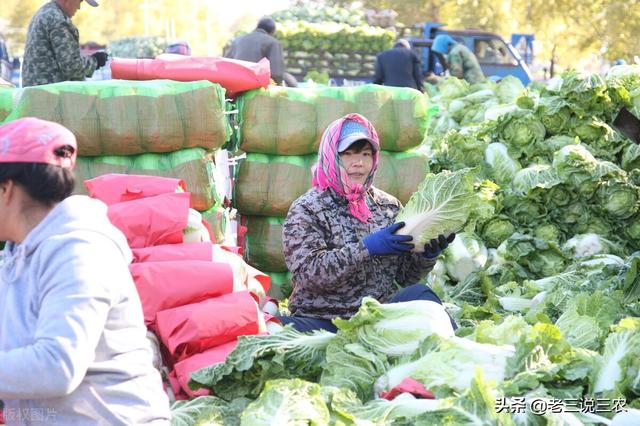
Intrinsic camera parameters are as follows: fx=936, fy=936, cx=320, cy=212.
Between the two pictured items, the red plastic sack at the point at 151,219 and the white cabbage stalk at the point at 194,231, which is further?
the white cabbage stalk at the point at 194,231

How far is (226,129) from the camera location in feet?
17.9

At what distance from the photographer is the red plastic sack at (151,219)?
4141 millimetres

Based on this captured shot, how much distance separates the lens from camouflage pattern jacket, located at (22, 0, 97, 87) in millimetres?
6289

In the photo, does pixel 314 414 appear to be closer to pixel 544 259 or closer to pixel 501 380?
pixel 501 380

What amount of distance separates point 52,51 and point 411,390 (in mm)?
4210

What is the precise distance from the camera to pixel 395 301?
4.02m

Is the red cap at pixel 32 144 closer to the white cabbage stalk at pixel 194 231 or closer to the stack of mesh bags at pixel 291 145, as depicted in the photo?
the white cabbage stalk at pixel 194 231

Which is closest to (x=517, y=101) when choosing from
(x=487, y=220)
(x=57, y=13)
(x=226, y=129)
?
(x=487, y=220)

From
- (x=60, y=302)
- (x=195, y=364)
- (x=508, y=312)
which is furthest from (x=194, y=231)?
(x=60, y=302)

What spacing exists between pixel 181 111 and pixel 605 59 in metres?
35.2

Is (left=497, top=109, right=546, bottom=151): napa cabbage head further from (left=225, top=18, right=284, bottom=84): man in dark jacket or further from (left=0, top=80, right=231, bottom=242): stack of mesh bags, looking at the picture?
(left=225, top=18, right=284, bottom=84): man in dark jacket

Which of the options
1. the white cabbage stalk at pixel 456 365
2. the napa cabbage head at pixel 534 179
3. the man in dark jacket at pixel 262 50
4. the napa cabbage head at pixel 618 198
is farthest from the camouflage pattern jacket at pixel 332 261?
the man in dark jacket at pixel 262 50

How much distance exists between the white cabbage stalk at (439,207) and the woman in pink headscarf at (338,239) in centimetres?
6

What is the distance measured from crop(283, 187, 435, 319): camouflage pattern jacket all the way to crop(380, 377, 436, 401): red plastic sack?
96 cm
